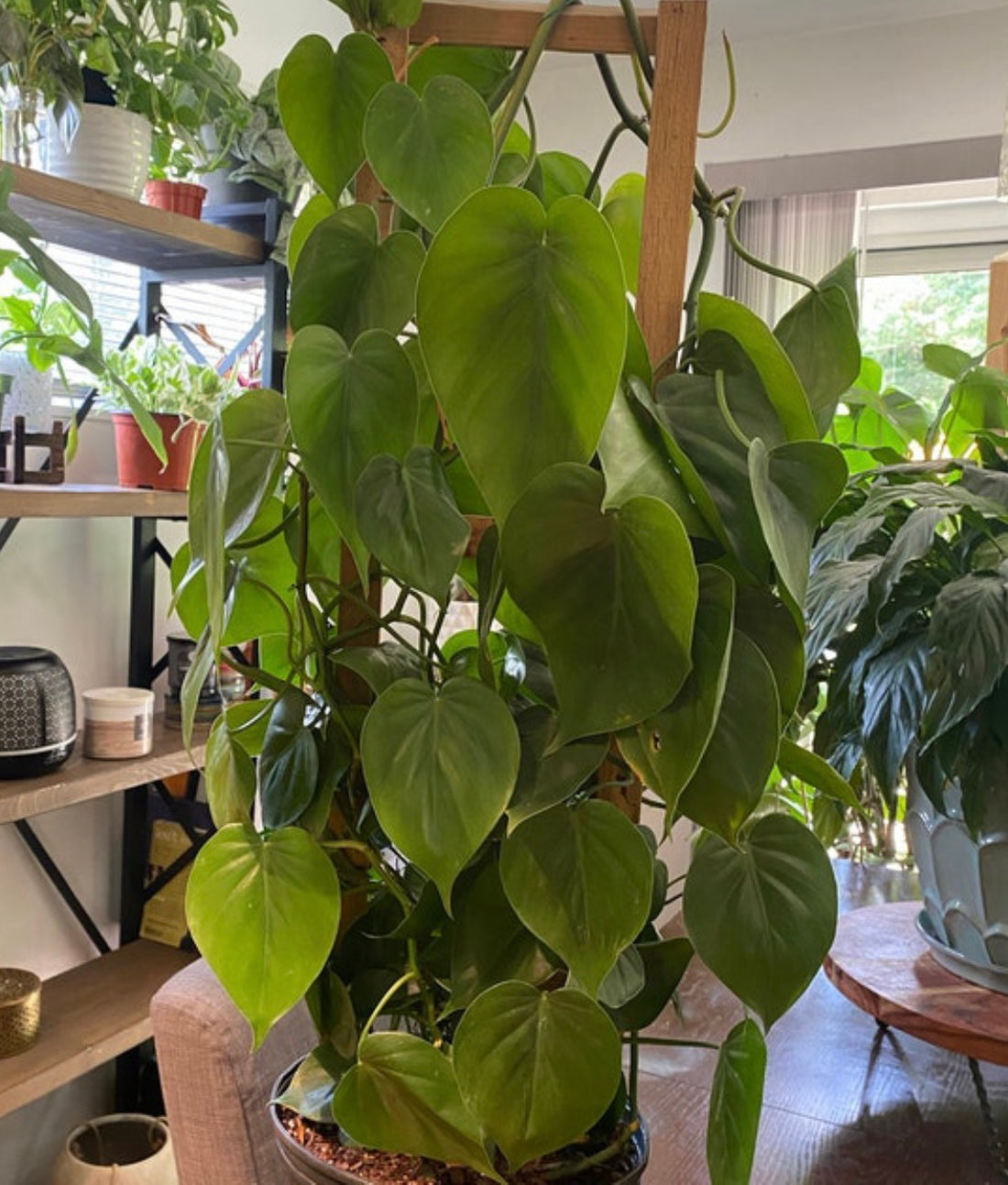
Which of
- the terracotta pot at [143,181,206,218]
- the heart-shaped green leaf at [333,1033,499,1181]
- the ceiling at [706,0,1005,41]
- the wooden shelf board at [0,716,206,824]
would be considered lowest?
the wooden shelf board at [0,716,206,824]

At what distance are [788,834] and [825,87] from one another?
3.04 metres

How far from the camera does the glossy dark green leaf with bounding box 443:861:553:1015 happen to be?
57cm

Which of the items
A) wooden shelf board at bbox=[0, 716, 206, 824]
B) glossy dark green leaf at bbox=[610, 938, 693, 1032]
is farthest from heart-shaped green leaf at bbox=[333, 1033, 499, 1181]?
wooden shelf board at bbox=[0, 716, 206, 824]

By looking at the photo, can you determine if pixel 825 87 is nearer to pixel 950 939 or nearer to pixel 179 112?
pixel 179 112

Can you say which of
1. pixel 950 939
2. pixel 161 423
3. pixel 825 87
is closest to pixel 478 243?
pixel 950 939

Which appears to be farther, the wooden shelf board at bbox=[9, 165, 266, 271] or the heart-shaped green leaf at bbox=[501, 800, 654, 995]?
the wooden shelf board at bbox=[9, 165, 266, 271]

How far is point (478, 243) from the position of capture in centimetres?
48

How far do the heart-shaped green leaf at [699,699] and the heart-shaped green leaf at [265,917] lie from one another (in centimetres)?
16

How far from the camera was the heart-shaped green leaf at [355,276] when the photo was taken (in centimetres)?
58

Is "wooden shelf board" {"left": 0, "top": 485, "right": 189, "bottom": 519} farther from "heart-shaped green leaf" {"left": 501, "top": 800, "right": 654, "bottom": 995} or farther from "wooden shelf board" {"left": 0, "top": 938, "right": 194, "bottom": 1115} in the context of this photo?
"heart-shaped green leaf" {"left": 501, "top": 800, "right": 654, "bottom": 995}

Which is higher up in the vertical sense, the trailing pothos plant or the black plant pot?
the trailing pothos plant

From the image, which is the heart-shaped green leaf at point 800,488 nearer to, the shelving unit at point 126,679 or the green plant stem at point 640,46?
the green plant stem at point 640,46

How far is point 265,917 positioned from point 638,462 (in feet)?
0.85

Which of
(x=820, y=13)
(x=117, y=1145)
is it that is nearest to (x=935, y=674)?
(x=117, y=1145)
